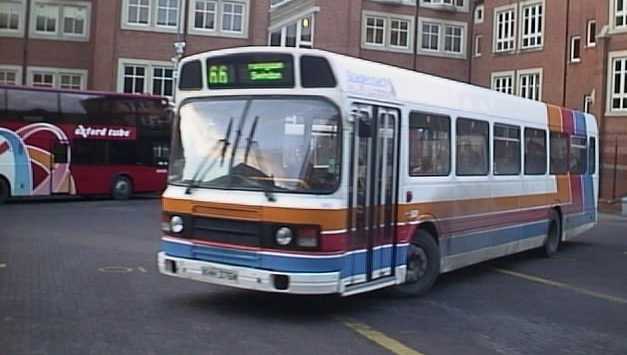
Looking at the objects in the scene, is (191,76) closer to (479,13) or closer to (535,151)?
(535,151)

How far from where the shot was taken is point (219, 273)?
9.16 m

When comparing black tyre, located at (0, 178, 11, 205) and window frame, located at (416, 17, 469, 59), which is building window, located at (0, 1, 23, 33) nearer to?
black tyre, located at (0, 178, 11, 205)

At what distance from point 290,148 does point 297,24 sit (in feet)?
135

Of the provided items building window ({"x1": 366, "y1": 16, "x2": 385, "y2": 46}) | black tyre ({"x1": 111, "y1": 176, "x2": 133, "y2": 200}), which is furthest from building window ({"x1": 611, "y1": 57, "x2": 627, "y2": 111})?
black tyre ({"x1": 111, "y1": 176, "x2": 133, "y2": 200})

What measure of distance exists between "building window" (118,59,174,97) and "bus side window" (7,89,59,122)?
51.8ft

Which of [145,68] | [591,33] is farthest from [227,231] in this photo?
[591,33]

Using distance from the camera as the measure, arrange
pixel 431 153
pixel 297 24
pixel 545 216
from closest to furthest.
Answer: pixel 431 153 → pixel 545 216 → pixel 297 24

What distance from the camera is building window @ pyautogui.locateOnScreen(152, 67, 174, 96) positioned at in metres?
44.7

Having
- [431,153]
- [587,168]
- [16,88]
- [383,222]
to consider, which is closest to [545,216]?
[587,168]

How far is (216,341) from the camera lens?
26.1 feet

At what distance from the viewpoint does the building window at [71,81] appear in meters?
45.0

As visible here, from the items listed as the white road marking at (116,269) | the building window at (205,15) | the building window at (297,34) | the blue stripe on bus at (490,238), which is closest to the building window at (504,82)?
the building window at (297,34)

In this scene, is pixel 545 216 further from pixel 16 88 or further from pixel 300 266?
pixel 16 88

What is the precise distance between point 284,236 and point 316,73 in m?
1.80
